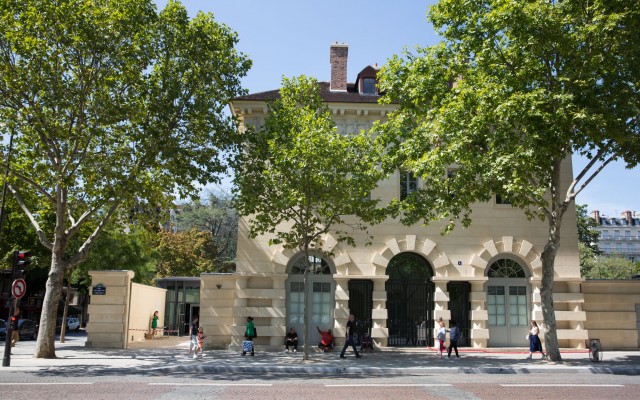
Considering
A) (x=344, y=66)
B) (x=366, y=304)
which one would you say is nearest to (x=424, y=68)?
(x=344, y=66)

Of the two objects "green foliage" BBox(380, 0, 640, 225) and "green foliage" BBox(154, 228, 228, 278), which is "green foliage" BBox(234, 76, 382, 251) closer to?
"green foliage" BBox(380, 0, 640, 225)

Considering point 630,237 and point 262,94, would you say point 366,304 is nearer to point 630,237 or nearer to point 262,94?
point 262,94

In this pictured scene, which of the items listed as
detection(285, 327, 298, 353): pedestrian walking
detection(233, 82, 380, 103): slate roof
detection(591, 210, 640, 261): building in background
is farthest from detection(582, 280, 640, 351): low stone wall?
detection(591, 210, 640, 261): building in background

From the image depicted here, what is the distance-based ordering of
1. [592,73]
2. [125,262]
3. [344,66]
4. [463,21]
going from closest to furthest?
1. [592,73]
2. [463,21]
3. [344,66]
4. [125,262]

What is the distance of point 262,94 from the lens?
969 inches

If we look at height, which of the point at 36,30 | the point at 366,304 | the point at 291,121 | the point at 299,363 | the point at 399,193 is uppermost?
the point at 36,30

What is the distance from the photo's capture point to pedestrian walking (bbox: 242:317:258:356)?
2022cm

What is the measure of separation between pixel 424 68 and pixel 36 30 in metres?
13.2

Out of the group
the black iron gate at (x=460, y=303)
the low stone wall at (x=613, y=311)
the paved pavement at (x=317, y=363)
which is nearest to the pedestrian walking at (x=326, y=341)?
the paved pavement at (x=317, y=363)

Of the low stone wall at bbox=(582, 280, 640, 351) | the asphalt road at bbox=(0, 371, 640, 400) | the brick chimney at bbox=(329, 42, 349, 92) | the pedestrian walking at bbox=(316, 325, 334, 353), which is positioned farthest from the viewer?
the brick chimney at bbox=(329, 42, 349, 92)

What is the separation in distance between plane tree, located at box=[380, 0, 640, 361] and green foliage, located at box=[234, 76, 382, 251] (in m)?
1.98

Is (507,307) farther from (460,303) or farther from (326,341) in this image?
(326,341)

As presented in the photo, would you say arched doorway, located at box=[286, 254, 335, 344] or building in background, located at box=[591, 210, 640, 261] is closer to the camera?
arched doorway, located at box=[286, 254, 335, 344]

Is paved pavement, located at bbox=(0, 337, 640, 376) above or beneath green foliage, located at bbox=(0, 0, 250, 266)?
beneath
